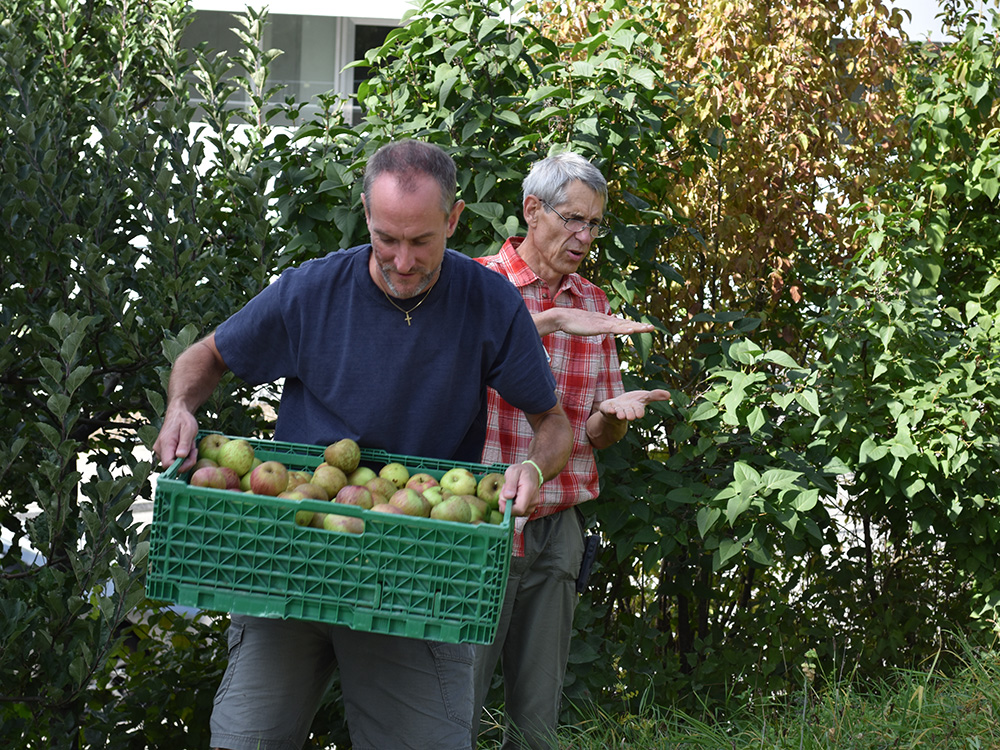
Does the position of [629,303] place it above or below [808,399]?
above

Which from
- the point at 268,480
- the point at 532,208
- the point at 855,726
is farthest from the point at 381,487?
the point at 855,726

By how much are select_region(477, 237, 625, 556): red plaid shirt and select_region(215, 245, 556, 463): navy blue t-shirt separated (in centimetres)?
59

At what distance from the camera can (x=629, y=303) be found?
3.60 metres

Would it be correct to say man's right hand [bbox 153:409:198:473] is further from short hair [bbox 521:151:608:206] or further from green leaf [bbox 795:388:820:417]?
green leaf [bbox 795:388:820:417]

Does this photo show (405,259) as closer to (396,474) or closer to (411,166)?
(411,166)

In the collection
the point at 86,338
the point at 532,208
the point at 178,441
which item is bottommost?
the point at 178,441

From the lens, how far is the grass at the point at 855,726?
267 cm

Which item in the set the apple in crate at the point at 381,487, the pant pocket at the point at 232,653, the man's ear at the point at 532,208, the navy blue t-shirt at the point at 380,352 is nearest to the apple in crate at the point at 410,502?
the apple in crate at the point at 381,487

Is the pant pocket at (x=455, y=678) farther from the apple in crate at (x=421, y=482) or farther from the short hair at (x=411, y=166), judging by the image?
the short hair at (x=411, y=166)

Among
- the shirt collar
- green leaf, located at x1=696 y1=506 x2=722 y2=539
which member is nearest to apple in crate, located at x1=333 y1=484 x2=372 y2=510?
the shirt collar

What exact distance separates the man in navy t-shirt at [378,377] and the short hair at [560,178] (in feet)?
2.24

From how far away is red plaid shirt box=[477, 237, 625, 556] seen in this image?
2.90 metres

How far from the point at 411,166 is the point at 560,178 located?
3.06 ft

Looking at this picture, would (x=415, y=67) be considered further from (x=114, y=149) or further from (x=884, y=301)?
(x=884, y=301)
